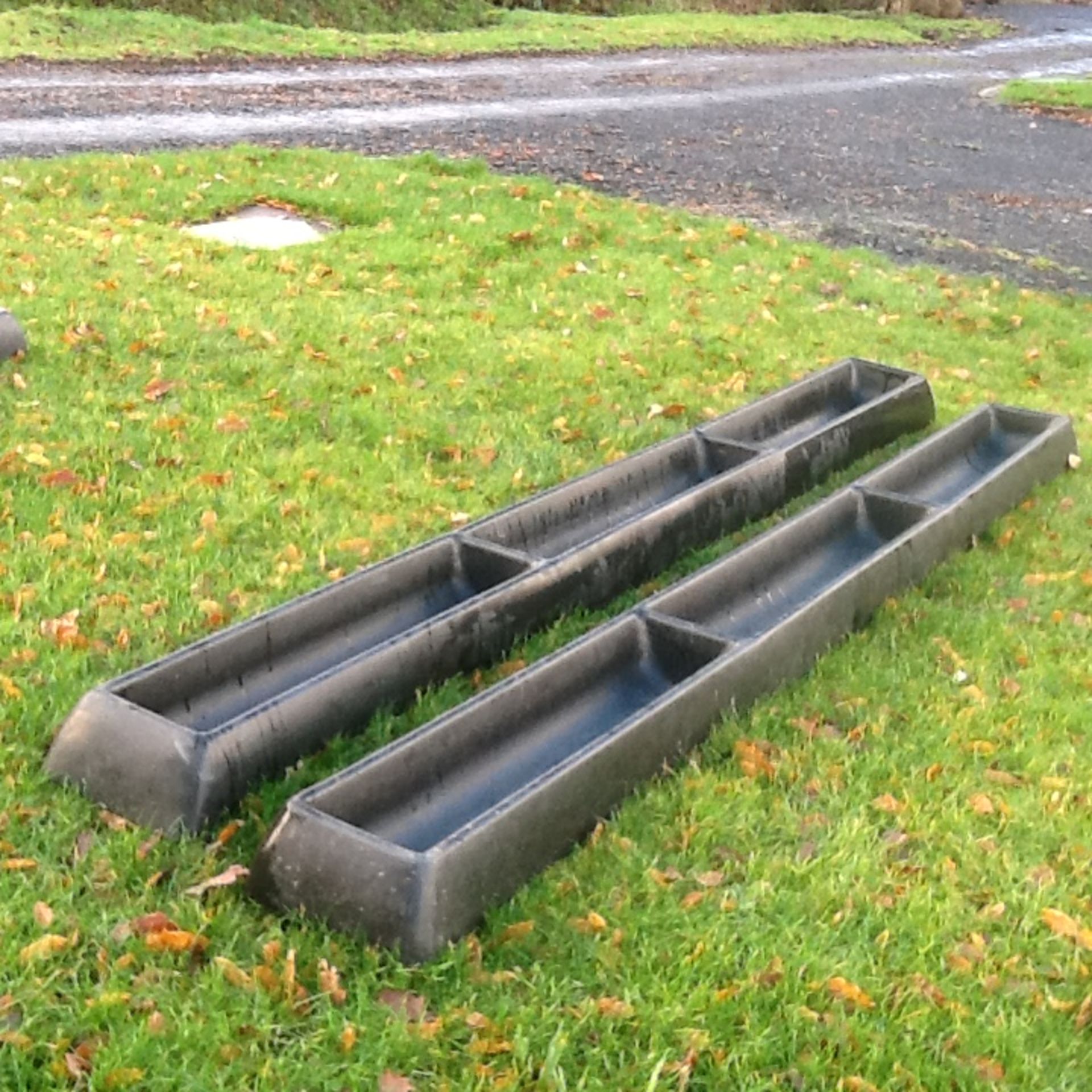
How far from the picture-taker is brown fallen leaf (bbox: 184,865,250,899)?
3.10 m

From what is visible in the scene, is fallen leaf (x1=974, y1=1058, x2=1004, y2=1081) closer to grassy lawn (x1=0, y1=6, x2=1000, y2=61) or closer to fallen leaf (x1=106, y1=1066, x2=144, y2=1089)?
fallen leaf (x1=106, y1=1066, x2=144, y2=1089)

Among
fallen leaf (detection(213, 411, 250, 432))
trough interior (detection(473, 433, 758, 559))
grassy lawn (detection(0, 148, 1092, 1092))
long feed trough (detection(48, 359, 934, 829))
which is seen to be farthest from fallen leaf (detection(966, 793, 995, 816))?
fallen leaf (detection(213, 411, 250, 432))

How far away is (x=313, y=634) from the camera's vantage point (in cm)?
406

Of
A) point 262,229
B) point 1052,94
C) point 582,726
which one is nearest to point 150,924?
point 582,726

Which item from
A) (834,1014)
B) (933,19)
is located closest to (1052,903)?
(834,1014)

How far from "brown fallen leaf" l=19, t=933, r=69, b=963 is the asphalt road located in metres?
7.79


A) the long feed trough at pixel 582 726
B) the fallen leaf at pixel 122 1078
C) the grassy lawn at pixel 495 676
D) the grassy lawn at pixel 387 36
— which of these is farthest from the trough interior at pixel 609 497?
the grassy lawn at pixel 387 36

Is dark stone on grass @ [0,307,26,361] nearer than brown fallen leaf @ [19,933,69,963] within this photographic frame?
No

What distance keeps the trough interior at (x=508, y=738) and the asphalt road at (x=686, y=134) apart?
634 cm

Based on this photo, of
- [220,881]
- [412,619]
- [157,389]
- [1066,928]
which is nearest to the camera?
[220,881]

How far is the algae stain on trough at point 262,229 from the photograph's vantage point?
8.08 m

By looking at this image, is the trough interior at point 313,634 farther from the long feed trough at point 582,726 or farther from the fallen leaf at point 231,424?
the fallen leaf at point 231,424

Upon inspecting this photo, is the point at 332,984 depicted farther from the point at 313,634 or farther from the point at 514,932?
the point at 313,634

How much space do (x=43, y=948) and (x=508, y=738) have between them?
1.33 meters
